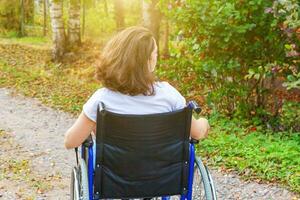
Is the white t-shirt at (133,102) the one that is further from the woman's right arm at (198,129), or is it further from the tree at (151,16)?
the tree at (151,16)

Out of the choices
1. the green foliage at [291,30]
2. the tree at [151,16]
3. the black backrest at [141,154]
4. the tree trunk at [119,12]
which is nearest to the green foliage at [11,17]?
the tree trunk at [119,12]

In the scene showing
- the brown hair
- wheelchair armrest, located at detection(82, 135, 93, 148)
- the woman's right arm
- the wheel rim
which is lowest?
the wheel rim

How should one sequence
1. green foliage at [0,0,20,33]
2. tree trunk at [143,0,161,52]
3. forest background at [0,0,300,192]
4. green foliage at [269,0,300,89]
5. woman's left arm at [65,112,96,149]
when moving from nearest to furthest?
woman's left arm at [65,112,96,149]
forest background at [0,0,300,192]
green foliage at [269,0,300,89]
tree trunk at [143,0,161,52]
green foliage at [0,0,20,33]

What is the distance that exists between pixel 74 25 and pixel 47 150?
6721 millimetres

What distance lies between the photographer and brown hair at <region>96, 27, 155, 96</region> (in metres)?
2.78

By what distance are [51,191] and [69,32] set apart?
8.16m

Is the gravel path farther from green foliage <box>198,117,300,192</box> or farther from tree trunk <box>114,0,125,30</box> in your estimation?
tree trunk <box>114,0,125,30</box>

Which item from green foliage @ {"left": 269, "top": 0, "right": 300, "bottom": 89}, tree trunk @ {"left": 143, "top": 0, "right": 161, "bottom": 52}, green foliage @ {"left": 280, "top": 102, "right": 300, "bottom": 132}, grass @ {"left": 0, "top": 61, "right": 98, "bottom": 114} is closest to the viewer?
green foliage @ {"left": 269, "top": 0, "right": 300, "bottom": 89}

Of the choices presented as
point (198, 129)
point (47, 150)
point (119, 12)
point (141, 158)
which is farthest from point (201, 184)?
point (119, 12)

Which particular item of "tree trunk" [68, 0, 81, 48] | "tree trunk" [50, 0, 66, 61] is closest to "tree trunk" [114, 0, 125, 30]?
"tree trunk" [68, 0, 81, 48]

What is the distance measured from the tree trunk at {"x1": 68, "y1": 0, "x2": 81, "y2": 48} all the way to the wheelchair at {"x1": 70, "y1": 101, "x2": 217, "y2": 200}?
9392 millimetres

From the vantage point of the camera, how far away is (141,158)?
293cm

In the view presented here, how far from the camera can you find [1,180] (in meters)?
5.01

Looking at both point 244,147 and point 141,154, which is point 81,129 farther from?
point 244,147
